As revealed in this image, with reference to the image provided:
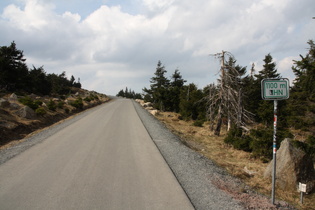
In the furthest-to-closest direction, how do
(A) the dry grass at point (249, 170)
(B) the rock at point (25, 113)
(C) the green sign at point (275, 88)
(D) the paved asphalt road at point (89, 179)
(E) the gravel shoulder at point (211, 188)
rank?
(B) the rock at point (25, 113) → (A) the dry grass at point (249, 170) → (C) the green sign at point (275, 88) → (E) the gravel shoulder at point (211, 188) → (D) the paved asphalt road at point (89, 179)

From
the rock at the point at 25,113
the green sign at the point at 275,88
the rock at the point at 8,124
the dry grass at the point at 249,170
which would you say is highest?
the green sign at the point at 275,88

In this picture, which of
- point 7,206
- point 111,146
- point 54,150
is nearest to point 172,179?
point 7,206

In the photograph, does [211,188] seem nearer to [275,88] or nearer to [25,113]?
[275,88]

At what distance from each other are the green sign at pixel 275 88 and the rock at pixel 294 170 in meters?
3.10

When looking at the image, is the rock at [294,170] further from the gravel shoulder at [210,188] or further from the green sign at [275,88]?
the green sign at [275,88]

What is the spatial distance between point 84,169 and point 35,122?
43.5 ft

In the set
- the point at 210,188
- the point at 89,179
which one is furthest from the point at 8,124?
the point at 210,188

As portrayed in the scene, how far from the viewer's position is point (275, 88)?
4859mm

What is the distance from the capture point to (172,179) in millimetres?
5879

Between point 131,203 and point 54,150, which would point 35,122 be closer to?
point 54,150

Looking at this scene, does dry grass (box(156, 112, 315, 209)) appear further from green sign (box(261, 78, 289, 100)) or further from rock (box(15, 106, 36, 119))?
rock (box(15, 106, 36, 119))

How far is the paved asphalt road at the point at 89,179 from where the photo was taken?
4.57 metres

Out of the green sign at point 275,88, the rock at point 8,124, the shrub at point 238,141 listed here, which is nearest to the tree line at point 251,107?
the shrub at point 238,141

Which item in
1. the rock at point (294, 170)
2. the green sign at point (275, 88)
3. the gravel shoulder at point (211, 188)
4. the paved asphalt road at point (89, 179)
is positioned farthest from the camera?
the rock at point (294, 170)
